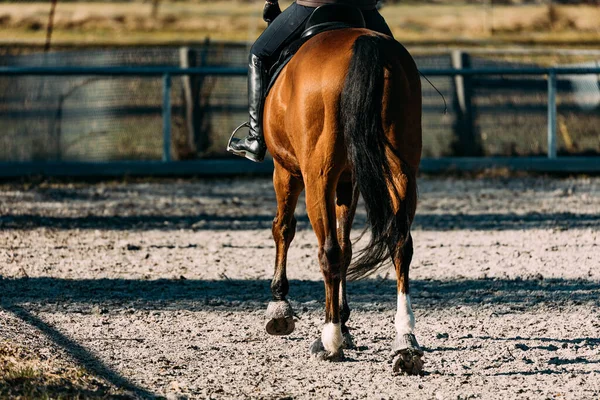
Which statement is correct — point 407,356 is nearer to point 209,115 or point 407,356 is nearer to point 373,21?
point 373,21

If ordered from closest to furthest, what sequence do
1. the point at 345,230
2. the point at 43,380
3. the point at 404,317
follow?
the point at 43,380 < the point at 404,317 < the point at 345,230

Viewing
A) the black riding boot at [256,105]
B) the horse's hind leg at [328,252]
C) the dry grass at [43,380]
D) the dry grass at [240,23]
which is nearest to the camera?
the dry grass at [43,380]

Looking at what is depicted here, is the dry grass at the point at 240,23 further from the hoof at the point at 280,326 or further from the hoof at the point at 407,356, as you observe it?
the hoof at the point at 407,356

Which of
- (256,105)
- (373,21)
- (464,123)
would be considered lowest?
(464,123)

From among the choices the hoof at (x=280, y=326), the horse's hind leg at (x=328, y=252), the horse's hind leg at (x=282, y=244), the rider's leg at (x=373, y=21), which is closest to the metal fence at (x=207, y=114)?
the horse's hind leg at (x=282, y=244)

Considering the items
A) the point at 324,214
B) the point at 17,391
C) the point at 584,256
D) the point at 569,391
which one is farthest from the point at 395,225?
the point at 584,256

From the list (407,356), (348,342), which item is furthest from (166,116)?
(407,356)

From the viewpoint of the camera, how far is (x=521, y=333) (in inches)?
264

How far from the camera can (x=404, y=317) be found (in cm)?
579

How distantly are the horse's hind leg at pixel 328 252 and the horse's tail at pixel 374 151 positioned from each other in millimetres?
250

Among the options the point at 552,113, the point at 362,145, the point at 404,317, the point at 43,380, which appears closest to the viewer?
the point at 43,380

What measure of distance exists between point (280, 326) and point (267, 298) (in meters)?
1.18

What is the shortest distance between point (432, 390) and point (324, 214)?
118cm

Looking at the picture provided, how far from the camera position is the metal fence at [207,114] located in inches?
587
